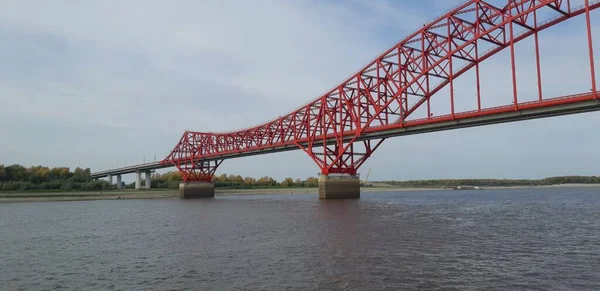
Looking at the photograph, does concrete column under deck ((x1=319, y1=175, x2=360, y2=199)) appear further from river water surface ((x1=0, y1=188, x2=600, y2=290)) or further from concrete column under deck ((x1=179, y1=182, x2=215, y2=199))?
concrete column under deck ((x1=179, y1=182, x2=215, y2=199))

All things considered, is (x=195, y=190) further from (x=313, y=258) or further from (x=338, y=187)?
(x=313, y=258)

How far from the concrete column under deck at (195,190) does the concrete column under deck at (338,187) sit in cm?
5020

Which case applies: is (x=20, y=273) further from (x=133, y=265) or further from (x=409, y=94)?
(x=409, y=94)

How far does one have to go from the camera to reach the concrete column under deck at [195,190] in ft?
345

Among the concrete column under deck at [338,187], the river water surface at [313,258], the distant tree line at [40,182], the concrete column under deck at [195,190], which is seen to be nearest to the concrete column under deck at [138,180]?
the distant tree line at [40,182]

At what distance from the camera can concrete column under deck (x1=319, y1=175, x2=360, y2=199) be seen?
213ft

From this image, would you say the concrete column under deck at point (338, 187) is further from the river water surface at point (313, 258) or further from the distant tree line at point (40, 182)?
the distant tree line at point (40, 182)

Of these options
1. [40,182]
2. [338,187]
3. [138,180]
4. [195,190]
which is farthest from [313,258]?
[138,180]

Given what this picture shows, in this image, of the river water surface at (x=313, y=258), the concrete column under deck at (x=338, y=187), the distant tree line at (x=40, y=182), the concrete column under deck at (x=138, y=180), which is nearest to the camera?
the river water surface at (x=313, y=258)

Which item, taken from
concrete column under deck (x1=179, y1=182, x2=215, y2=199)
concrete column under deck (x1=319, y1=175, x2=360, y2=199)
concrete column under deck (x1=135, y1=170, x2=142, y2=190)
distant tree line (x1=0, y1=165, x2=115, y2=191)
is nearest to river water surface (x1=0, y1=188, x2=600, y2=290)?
concrete column under deck (x1=319, y1=175, x2=360, y2=199)

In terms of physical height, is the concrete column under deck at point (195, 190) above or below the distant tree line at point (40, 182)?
below

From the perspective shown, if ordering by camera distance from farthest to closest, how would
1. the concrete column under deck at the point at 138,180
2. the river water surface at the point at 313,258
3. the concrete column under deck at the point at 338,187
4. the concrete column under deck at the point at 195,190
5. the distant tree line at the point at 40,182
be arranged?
1. the concrete column under deck at the point at 138,180
2. the concrete column under deck at the point at 195,190
3. the distant tree line at the point at 40,182
4. the concrete column under deck at the point at 338,187
5. the river water surface at the point at 313,258

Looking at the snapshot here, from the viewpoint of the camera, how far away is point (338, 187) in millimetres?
65625

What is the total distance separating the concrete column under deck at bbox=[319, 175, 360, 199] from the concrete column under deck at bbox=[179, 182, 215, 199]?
5020 cm
